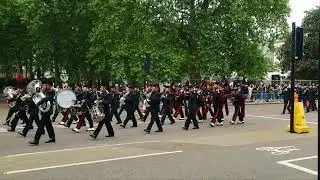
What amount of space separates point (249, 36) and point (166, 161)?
104ft

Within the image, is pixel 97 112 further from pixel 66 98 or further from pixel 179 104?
pixel 179 104

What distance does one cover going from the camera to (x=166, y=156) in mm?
12492

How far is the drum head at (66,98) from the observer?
1827cm

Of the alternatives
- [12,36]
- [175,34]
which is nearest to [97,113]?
[175,34]

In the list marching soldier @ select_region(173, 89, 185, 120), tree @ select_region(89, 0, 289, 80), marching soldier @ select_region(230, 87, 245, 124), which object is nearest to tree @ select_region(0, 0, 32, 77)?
tree @ select_region(89, 0, 289, 80)

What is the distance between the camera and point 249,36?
42.2m

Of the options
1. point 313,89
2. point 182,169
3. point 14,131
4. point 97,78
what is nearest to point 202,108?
point 14,131

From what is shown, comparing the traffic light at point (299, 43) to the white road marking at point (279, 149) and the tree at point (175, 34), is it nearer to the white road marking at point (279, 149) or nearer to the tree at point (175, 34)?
the white road marking at point (279, 149)

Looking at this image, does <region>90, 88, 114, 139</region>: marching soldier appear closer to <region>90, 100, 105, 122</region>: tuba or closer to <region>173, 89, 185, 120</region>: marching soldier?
<region>90, 100, 105, 122</region>: tuba

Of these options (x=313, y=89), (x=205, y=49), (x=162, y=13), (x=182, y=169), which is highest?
(x=162, y=13)

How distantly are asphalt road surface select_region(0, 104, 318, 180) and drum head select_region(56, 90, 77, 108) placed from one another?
3.37 ft

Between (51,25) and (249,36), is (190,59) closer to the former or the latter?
(249,36)

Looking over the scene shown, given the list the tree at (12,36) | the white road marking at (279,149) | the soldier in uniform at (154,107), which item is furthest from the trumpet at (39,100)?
the tree at (12,36)

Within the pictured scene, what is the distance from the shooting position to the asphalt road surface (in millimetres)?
10266
